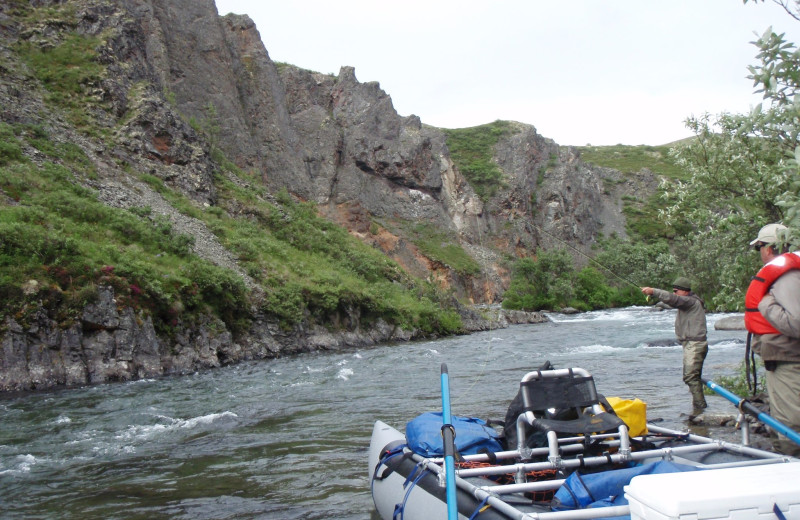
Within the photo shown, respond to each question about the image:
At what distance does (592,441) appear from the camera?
504 cm

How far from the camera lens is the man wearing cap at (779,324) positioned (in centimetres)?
436

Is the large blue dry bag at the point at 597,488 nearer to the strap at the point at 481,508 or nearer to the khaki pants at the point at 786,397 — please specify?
the strap at the point at 481,508

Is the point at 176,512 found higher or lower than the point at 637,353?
higher

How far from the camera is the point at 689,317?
8742 mm

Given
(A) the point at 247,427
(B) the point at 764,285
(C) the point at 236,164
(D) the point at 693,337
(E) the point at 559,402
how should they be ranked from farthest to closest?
(C) the point at 236,164 → (A) the point at 247,427 → (D) the point at 693,337 → (E) the point at 559,402 → (B) the point at 764,285

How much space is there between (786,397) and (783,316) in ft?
2.49

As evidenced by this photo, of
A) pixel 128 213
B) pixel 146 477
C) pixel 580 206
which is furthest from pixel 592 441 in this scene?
pixel 580 206

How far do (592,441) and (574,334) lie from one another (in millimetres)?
24451

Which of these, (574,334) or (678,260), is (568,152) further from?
(574,334)

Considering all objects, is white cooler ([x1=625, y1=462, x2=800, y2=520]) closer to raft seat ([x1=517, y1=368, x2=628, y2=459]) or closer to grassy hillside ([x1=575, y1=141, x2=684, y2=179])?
raft seat ([x1=517, y1=368, x2=628, y2=459])

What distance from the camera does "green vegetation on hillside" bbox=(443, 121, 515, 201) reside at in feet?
285

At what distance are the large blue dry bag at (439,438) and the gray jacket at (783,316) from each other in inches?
94.5

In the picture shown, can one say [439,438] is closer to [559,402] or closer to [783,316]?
[559,402]

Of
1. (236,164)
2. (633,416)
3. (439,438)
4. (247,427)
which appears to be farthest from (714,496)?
(236,164)
